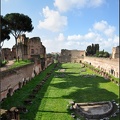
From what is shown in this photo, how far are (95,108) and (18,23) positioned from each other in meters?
19.6

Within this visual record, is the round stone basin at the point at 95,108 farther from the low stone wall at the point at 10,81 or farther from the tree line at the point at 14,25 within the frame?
the tree line at the point at 14,25

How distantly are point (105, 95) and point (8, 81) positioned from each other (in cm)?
793

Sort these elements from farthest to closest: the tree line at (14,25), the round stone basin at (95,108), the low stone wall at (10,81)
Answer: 1. the tree line at (14,25)
2. the low stone wall at (10,81)
3. the round stone basin at (95,108)

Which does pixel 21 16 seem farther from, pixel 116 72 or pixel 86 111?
pixel 86 111

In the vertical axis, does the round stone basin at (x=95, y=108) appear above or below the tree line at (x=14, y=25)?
below

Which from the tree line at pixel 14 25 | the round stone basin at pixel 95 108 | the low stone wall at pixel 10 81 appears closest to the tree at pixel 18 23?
the tree line at pixel 14 25

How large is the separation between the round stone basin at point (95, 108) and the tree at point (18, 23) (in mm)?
18737

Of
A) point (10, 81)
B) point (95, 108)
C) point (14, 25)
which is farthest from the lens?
point (14, 25)

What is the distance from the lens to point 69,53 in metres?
64.4

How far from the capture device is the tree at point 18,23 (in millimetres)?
25044

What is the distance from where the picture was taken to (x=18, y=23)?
25844 millimetres

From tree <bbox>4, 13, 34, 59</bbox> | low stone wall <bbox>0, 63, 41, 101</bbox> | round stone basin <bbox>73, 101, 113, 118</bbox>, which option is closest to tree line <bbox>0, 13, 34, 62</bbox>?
tree <bbox>4, 13, 34, 59</bbox>

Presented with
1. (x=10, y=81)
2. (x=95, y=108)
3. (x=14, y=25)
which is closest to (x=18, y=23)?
(x=14, y=25)

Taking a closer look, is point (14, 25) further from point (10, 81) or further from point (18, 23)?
point (10, 81)
